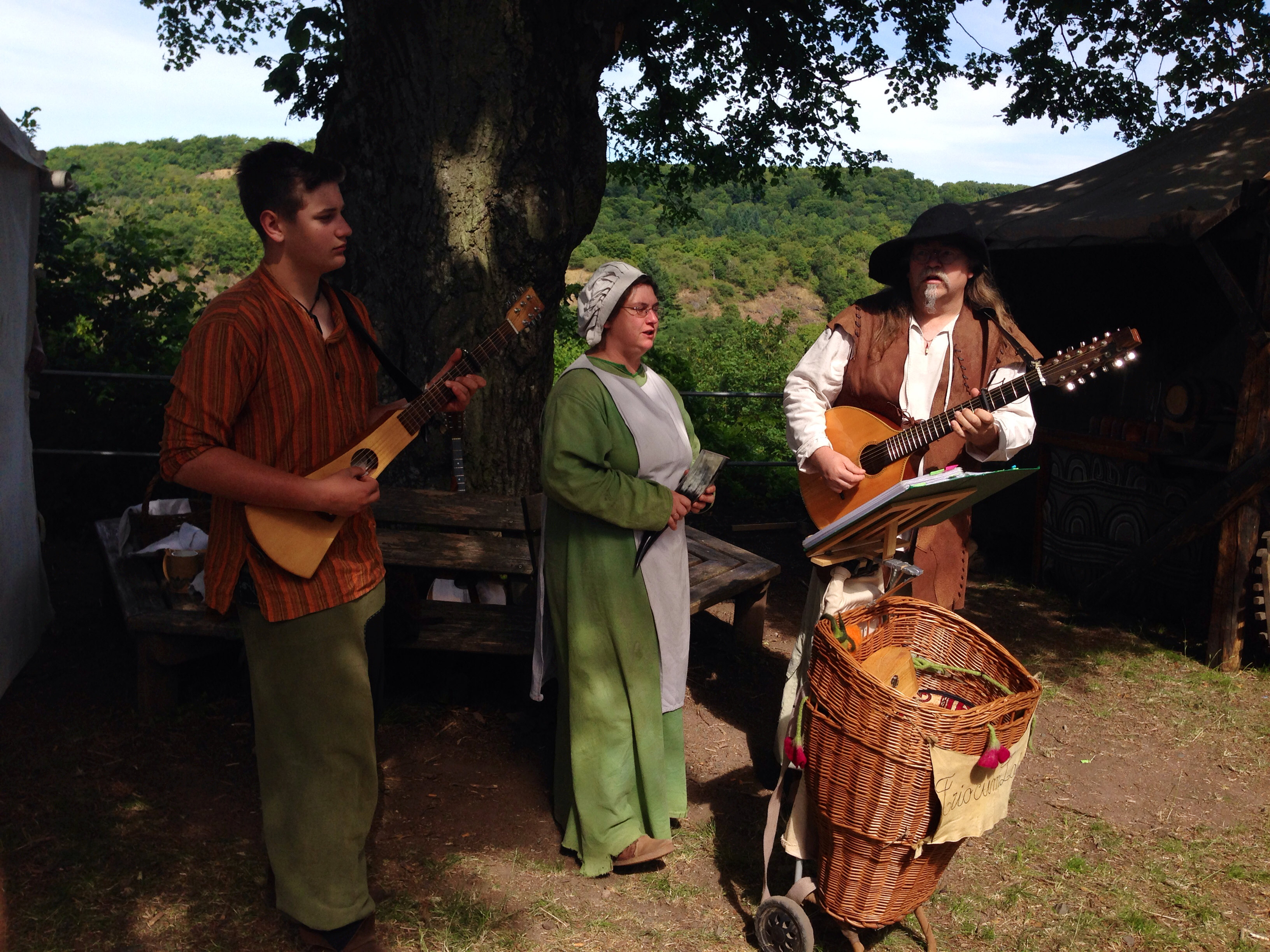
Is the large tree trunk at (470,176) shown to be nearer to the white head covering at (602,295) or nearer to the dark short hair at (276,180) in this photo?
the white head covering at (602,295)

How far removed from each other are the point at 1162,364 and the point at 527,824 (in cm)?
611

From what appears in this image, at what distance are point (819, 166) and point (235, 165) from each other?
9.65 metres

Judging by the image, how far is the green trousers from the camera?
279 centimetres

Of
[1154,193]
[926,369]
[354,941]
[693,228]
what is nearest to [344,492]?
[354,941]

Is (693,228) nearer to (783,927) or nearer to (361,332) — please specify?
(361,332)

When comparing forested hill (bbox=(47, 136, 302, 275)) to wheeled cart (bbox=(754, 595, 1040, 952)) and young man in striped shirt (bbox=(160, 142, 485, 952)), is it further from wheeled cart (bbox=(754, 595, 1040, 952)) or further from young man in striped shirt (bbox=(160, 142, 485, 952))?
wheeled cart (bbox=(754, 595, 1040, 952))

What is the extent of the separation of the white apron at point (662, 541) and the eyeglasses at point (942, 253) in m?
1.02

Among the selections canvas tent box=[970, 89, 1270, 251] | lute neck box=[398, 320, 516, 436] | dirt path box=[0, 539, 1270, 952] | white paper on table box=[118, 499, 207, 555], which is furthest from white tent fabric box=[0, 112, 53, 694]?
canvas tent box=[970, 89, 1270, 251]

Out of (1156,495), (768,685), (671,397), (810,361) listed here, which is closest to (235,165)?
(671,397)

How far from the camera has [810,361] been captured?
3898 mm

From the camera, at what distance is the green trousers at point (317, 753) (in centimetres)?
279

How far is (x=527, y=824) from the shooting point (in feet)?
13.1

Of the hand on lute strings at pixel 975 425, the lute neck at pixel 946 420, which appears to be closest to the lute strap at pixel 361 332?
the lute neck at pixel 946 420

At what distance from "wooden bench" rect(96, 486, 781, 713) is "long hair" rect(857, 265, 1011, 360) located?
172 centimetres
